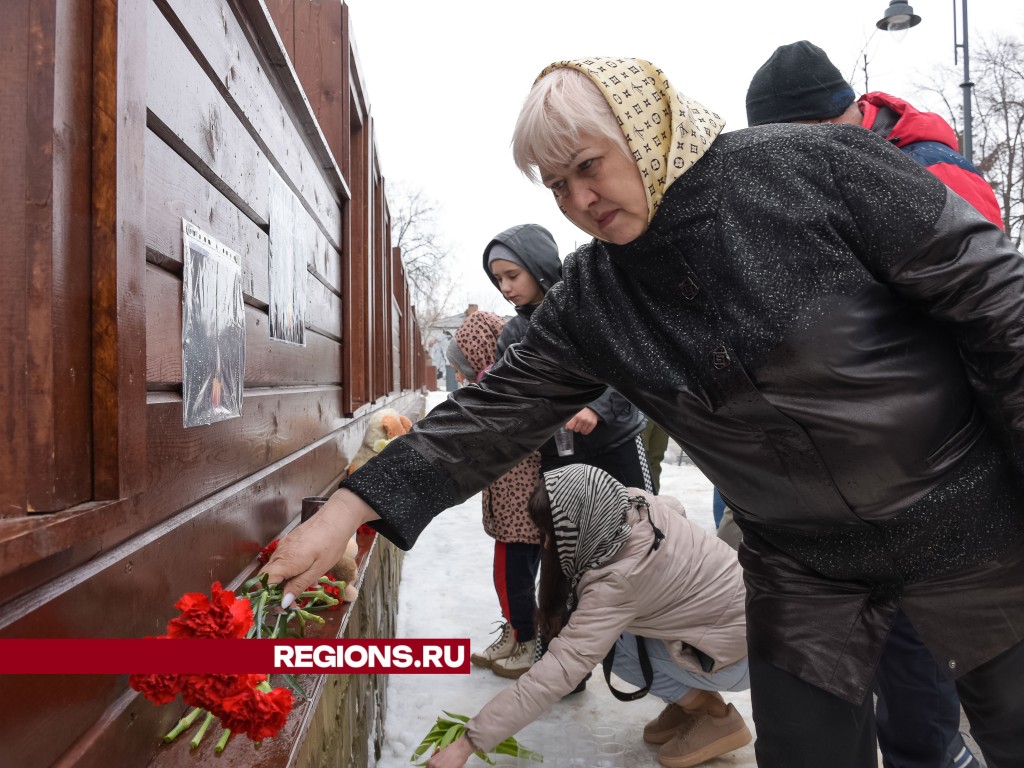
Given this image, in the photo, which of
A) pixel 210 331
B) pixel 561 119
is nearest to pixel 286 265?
pixel 210 331

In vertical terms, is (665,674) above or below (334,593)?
below

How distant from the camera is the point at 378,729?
2758 millimetres

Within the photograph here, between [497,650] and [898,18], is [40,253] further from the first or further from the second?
[898,18]

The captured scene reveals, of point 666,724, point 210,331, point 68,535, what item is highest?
point 210,331

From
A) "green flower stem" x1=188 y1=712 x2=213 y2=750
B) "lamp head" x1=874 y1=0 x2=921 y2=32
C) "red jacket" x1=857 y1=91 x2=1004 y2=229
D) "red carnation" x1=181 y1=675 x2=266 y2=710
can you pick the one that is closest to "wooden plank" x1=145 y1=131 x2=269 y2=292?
"red carnation" x1=181 y1=675 x2=266 y2=710

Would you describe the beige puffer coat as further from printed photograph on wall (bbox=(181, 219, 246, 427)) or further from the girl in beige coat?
printed photograph on wall (bbox=(181, 219, 246, 427))

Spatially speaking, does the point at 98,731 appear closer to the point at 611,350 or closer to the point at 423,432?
the point at 423,432

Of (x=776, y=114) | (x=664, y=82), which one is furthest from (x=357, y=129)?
(x=664, y=82)

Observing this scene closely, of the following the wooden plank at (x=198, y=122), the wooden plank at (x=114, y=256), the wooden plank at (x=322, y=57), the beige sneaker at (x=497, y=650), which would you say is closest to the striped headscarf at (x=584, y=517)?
the beige sneaker at (x=497, y=650)

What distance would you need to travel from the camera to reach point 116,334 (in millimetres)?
1147

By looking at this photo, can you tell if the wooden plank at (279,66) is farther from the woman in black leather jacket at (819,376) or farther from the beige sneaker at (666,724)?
the beige sneaker at (666,724)

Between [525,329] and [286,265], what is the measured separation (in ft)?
3.70

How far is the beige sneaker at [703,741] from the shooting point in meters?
2.71

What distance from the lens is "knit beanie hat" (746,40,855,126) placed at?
8.04 ft
